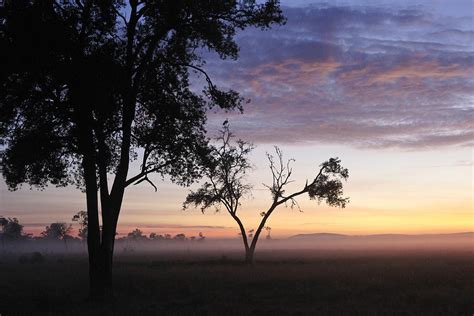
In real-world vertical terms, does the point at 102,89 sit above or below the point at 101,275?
above

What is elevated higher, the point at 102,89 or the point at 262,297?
the point at 102,89

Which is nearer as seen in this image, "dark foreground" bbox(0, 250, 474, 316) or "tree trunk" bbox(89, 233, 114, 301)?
"dark foreground" bbox(0, 250, 474, 316)

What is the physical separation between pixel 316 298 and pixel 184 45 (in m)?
12.6

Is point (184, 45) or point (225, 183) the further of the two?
point (225, 183)

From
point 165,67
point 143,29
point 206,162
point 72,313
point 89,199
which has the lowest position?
point 72,313

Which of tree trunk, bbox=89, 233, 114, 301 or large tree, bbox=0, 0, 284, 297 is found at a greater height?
large tree, bbox=0, 0, 284, 297

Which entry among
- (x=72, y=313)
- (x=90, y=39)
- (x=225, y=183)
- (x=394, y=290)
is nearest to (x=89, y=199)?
(x=72, y=313)

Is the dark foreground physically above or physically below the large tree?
below

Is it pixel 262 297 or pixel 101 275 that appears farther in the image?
pixel 262 297

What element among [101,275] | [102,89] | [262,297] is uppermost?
[102,89]

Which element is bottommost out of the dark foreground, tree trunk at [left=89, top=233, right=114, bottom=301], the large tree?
the dark foreground

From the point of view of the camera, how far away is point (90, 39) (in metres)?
20.8

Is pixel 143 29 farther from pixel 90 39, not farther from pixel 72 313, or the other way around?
pixel 72 313

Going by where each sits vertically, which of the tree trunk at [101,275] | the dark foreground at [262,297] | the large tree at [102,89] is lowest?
the dark foreground at [262,297]
